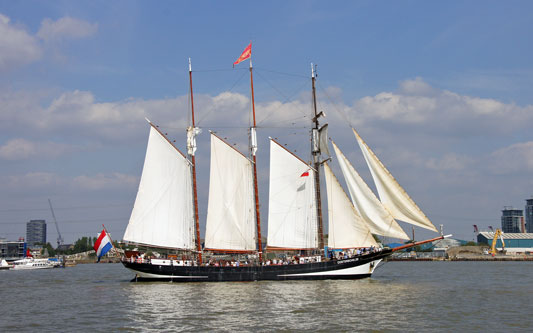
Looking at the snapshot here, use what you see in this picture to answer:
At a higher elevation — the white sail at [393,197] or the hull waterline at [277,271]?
the white sail at [393,197]

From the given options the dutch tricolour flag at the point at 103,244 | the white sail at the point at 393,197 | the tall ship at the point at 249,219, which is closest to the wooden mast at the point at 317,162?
the tall ship at the point at 249,219

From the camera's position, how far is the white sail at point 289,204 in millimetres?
72125

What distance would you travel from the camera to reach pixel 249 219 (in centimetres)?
7350

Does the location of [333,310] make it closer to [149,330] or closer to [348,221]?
[149,330]

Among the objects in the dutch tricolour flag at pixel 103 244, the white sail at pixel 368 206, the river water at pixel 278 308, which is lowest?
the river water at pixel 278 308

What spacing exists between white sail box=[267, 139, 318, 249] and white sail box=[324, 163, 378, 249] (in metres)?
2.80

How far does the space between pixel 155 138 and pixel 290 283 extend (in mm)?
25871

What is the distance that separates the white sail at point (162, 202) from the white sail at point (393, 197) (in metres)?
25.3

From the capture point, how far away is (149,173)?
237ft

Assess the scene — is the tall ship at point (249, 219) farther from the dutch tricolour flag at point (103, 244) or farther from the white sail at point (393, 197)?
the dutch tricolour flag at point (103, 244)

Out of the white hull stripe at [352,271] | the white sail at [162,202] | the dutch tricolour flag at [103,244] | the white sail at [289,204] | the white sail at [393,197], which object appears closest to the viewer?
the white sail at [393,197]

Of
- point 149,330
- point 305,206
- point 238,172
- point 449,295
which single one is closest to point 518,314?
point 449,295

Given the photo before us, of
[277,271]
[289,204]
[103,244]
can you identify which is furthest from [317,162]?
[103,244]

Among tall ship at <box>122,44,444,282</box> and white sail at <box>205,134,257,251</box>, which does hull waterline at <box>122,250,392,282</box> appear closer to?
tall ship at <box>122,44,444,282</box>
